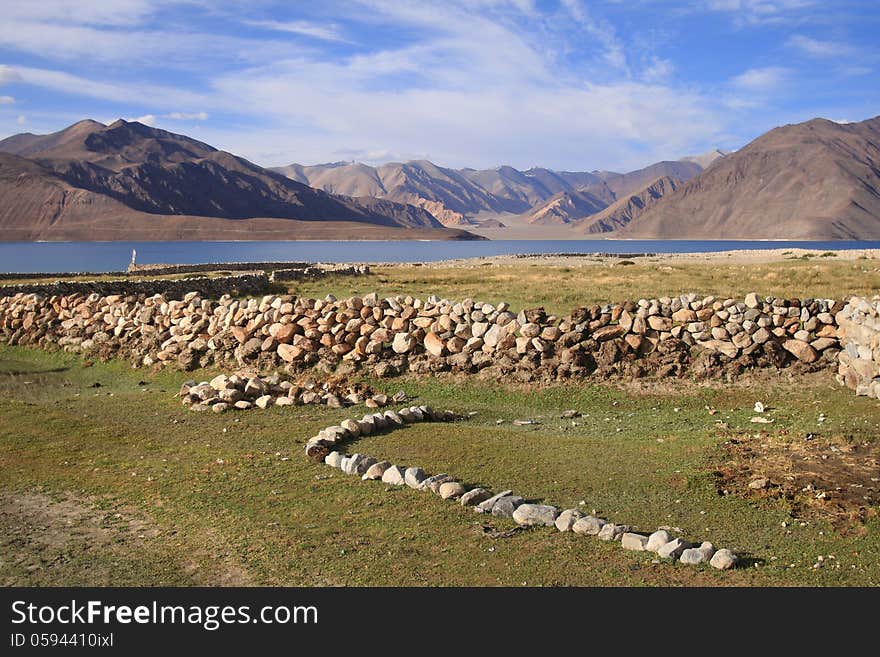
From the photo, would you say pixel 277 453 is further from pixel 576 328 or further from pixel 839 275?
pixel 839 275

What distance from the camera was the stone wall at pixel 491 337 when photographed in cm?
1664

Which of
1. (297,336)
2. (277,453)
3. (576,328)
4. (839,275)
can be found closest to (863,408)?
(576,328)

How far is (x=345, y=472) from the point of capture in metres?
11.0

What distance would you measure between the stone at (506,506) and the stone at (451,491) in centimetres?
65

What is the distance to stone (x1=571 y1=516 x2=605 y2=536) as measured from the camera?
8406 mm

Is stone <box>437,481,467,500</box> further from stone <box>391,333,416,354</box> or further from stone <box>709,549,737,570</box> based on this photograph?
stone <box>391,333,416,354</box>

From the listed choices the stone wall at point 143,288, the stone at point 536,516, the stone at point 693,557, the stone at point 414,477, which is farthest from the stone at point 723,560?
the stone wall at point 143,288

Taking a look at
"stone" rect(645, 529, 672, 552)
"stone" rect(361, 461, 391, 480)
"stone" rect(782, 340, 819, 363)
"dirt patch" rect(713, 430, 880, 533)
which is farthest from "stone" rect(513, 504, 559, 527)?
"stone" rect(782, 340, 819, 363)

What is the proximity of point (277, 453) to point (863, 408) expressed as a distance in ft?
34.4

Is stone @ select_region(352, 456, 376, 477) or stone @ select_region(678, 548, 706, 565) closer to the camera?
stone @ select_region(678, 548, 706, 565)

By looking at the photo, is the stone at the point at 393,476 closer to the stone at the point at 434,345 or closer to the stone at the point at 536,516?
the stone at the point at 536,516

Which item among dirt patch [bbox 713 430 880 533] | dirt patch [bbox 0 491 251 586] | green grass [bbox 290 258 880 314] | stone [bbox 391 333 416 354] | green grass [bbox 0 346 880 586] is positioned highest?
green grass [bbox 290 258 880 314]

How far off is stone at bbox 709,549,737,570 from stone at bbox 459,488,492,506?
9.68ft

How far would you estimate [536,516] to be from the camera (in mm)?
8750
